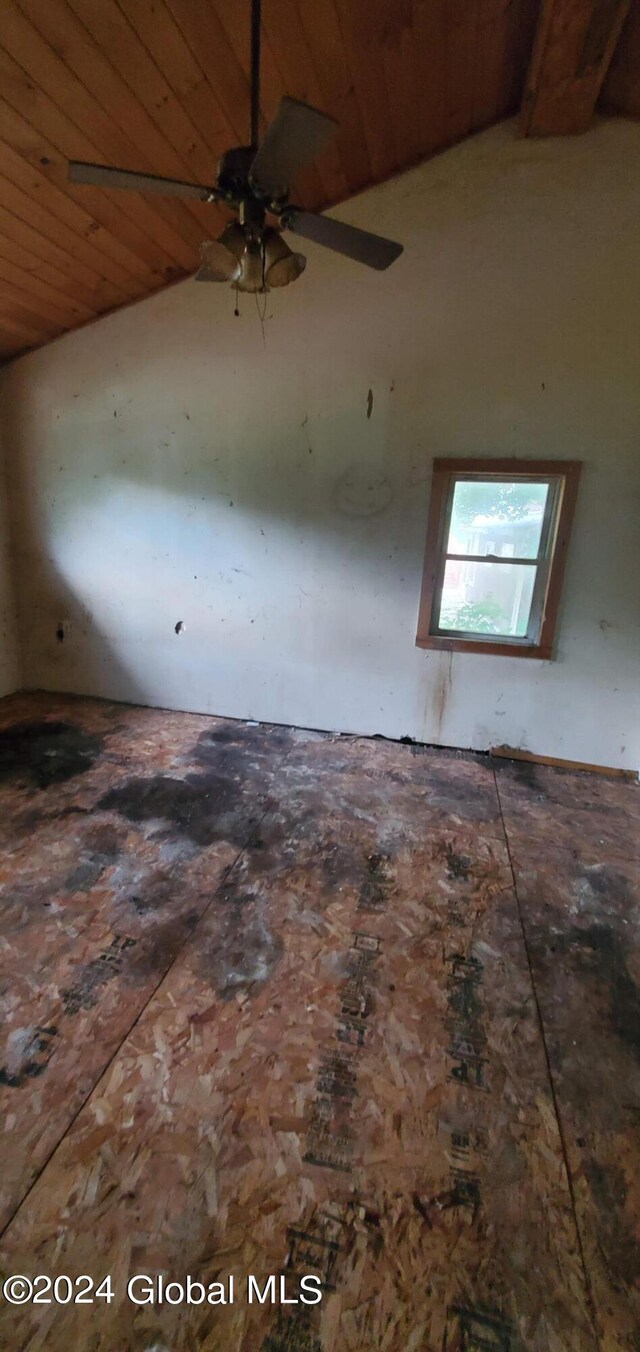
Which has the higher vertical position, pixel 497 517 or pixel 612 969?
pixel 497 517

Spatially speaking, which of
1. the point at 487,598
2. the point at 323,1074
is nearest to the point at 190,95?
the point at 487,598

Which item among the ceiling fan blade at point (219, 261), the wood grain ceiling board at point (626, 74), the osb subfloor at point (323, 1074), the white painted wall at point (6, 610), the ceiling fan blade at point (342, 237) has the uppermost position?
the wood grain ceiling board at point (626, 74)

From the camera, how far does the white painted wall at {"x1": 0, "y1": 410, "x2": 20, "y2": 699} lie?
3.86 meters

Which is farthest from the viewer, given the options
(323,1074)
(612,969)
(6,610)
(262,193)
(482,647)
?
(6,610)

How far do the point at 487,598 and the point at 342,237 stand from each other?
2.06m

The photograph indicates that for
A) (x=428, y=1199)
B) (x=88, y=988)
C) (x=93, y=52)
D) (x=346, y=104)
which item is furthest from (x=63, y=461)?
(x=428, y=1199)

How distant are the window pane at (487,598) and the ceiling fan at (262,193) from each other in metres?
1.76

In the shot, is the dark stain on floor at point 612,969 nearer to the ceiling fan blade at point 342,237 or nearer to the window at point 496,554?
the window at point 496,554

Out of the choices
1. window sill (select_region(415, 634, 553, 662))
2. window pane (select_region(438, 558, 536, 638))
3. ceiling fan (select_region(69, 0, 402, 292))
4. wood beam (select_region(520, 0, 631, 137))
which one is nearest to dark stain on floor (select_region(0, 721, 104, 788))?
window sill (select_region(415, 634, 553, 662))

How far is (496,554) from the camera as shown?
3.12 metres

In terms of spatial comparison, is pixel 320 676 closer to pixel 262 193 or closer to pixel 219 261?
pixel 219 261

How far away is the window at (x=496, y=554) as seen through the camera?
2951 mm

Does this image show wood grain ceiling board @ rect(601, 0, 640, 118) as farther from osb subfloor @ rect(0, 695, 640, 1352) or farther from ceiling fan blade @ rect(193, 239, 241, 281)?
osb subfloor @ rect(0, 695, 640, 1352)

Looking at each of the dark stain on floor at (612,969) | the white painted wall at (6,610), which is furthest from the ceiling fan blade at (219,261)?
the white painted wall at (6,610)
